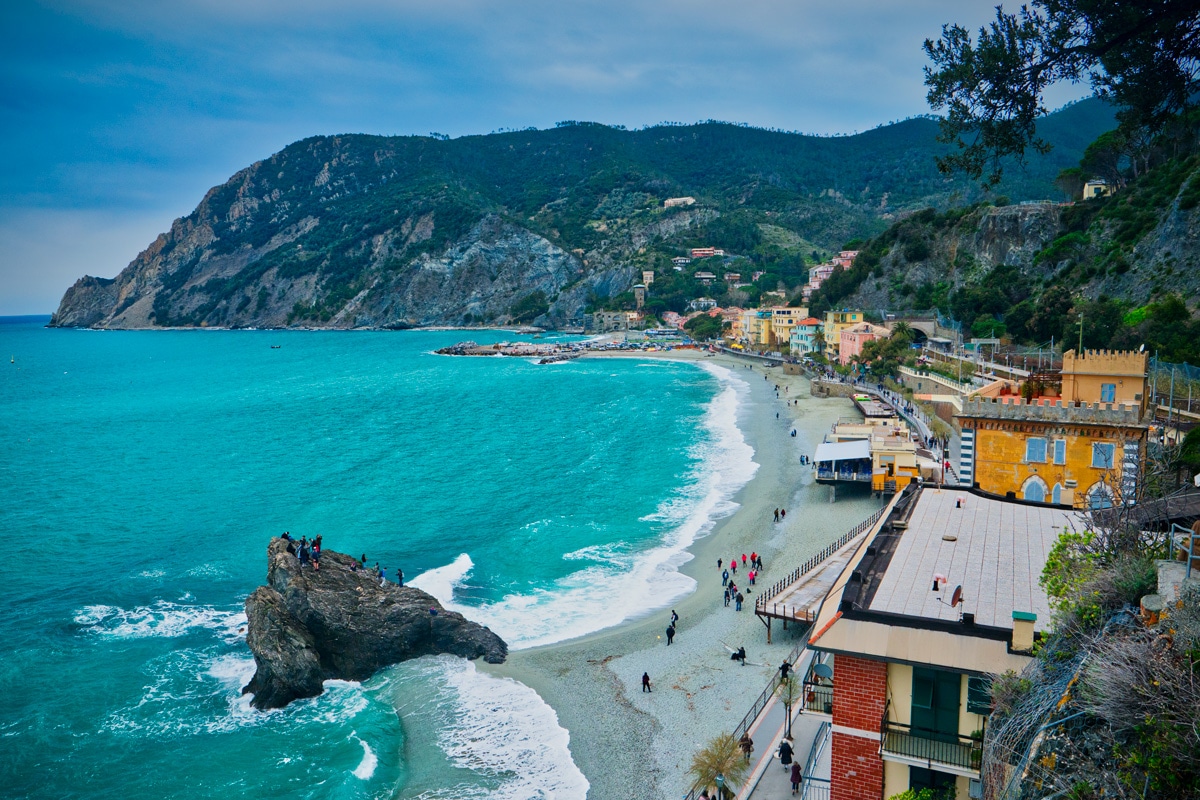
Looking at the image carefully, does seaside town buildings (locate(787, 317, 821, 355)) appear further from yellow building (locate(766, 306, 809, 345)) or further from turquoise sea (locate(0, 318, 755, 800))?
turquoise sea (locate(0, 318, 755, 800))

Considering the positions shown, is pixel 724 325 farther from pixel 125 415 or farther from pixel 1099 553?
pixel 1099 553

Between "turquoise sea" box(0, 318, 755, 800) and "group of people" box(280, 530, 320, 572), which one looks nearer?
"turquoise sea" box(0, 318, 755, 800)

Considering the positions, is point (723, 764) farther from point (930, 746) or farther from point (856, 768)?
point (930, 746)

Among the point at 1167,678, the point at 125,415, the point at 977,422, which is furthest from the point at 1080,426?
the point at 125,415

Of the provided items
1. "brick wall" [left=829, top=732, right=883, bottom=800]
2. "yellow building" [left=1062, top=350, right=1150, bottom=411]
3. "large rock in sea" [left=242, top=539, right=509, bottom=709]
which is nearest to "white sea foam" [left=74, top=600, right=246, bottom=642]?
"large rock in sea" [left=242, top=539, right=509, bottom=709]

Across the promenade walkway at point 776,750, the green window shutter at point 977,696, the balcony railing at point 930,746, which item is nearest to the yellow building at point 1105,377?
the promenade walkway at point 776,750

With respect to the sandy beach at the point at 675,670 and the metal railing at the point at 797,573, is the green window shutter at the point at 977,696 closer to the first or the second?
the sandy beach at the point at 675,670

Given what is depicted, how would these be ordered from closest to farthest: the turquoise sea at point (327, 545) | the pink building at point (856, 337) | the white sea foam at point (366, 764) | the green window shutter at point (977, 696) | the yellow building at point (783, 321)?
1. the green window shutter at point (977, 696)
2. the white sea foam at point (366, 764)
3. the turquoise sea at point (327, 545)
4. the pink building at point (856, 337)
5. the yellow building at point (783, 321)
